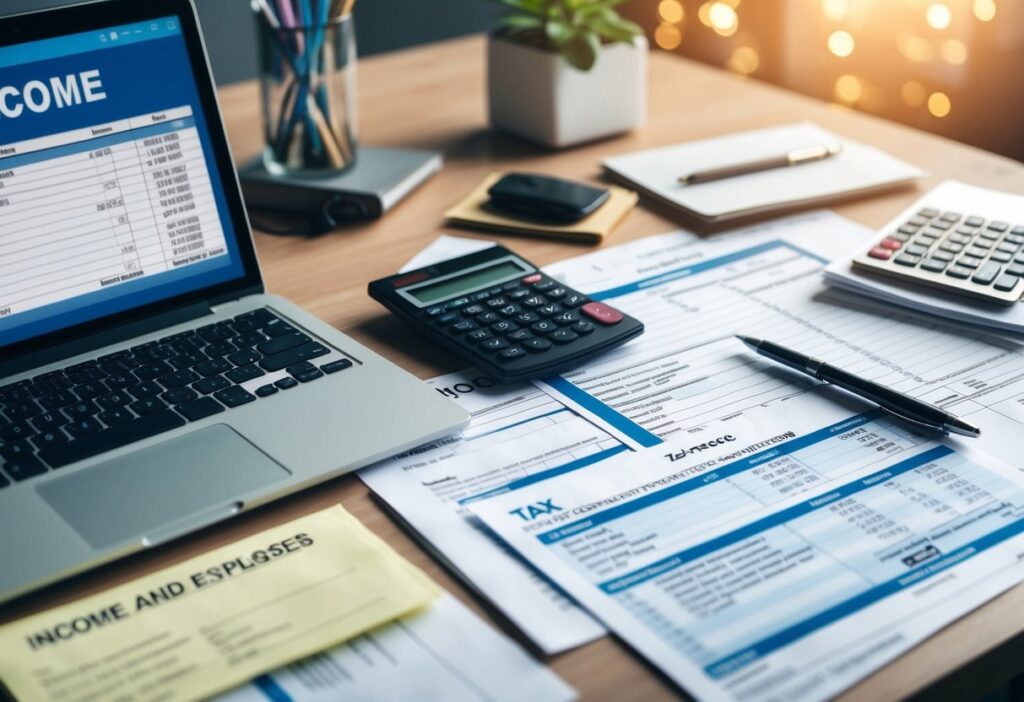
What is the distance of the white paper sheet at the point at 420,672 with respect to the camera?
1.81ft

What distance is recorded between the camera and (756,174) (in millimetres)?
1186

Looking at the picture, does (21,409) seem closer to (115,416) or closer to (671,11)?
(115,416)

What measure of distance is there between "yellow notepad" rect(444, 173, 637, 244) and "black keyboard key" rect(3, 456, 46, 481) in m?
0.53

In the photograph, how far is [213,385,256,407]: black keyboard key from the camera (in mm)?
763

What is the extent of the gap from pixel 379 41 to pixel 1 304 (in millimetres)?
1646

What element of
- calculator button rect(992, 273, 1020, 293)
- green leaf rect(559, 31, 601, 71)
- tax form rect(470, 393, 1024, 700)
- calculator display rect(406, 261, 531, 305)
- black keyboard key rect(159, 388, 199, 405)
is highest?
green leaf rect(559, 31, 601, 71)

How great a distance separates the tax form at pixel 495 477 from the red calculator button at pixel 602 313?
9cm

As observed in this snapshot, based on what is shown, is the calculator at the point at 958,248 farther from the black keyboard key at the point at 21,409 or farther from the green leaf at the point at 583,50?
the black keyboard key at the point at 21,409

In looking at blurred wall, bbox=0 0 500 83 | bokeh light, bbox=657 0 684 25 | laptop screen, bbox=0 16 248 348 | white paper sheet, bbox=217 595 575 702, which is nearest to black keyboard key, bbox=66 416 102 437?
laptop screen, bbox=0 16 248 348

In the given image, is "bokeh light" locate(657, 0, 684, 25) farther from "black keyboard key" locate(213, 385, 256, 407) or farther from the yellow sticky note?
the yellow sticky note

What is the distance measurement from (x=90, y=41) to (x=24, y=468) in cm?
33

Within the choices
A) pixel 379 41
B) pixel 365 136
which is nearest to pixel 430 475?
pixel 365 136

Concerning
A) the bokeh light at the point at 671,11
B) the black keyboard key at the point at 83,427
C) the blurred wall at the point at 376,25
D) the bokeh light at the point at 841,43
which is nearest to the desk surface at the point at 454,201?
the black keyboard key at the point at 83,427

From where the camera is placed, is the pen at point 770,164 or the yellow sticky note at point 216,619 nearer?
the yellow sticky note at point 216,619
